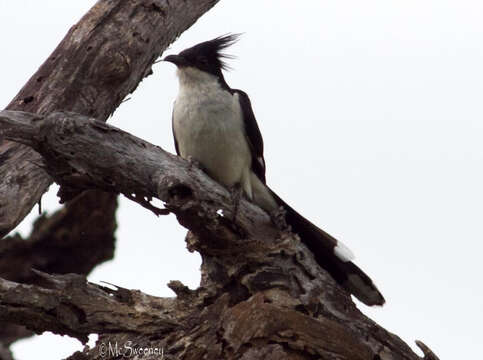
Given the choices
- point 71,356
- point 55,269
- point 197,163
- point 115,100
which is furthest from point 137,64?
point 71,356

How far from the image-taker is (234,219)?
5281 mm

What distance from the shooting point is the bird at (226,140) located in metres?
6.11

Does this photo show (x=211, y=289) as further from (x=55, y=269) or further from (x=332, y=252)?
(x=55, y=269)

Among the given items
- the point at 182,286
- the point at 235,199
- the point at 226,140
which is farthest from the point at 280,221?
the point at 226,140

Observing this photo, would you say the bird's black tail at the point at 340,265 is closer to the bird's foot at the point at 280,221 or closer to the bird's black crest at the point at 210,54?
the bird's foot at the point at 280,221

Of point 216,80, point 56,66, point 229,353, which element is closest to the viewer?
point 229,353

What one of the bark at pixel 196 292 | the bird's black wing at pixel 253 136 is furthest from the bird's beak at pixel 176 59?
the bark at pixel 196 292

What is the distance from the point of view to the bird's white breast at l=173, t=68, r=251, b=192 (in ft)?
21.2

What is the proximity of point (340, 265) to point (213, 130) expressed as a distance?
147cm

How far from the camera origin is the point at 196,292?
5414 millimetres

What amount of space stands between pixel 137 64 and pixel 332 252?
2.27m

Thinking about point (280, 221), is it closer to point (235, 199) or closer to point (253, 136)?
point (235, 199)
